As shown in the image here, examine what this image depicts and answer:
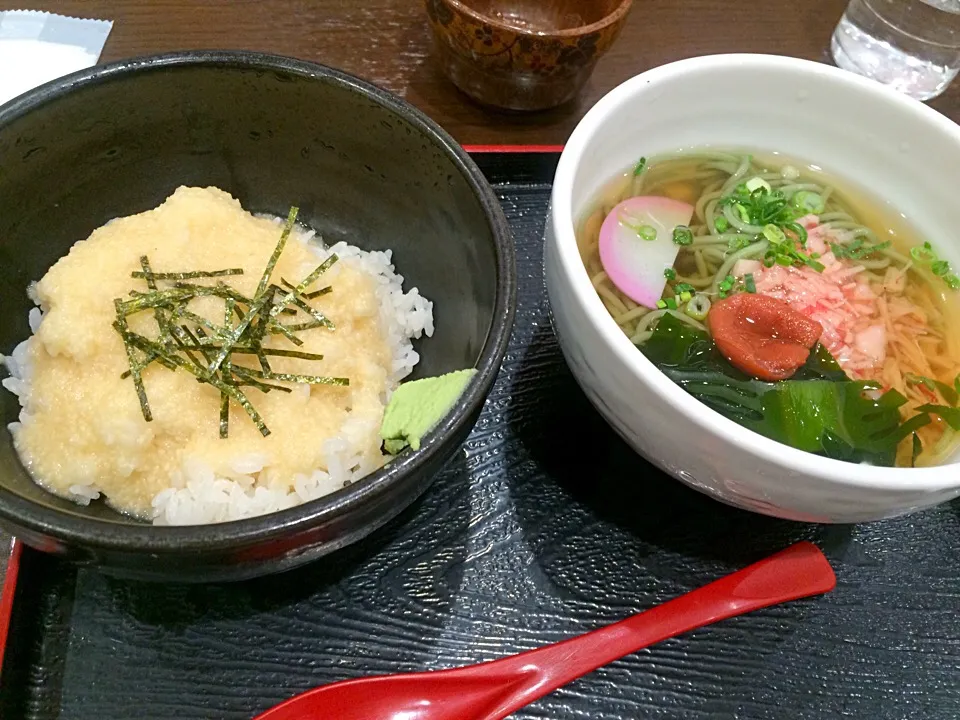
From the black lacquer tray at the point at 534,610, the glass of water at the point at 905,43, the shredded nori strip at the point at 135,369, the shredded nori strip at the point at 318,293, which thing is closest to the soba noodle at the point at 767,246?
the black lacquer tray at the point at 534,610

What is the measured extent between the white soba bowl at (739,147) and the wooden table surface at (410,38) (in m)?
0.69

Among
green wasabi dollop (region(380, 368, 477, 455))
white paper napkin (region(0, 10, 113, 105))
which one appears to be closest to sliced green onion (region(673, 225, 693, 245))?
green wasabi dollop (region(380, 368, 477, 455))

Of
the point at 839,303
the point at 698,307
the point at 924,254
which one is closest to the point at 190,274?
the point at 698,307

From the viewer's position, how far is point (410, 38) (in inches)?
87.8

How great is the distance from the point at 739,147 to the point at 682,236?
0.95 feet

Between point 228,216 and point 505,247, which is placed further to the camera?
point 228,216

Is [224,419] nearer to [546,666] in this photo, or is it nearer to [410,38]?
[546,666]

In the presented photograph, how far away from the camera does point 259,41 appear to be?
2166mm

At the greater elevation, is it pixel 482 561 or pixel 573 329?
pixel 573 329

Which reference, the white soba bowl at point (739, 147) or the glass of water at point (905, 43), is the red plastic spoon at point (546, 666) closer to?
the white soba bowl at point (739, 147)

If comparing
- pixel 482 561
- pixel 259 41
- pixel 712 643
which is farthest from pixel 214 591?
pixel 259 41

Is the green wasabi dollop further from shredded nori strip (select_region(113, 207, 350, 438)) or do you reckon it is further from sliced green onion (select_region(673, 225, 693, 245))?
sliced green onion (select_region(673, 225, 693, 245))

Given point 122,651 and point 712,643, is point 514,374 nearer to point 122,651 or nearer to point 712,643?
point 712,643

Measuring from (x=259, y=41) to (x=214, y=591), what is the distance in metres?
1.72
